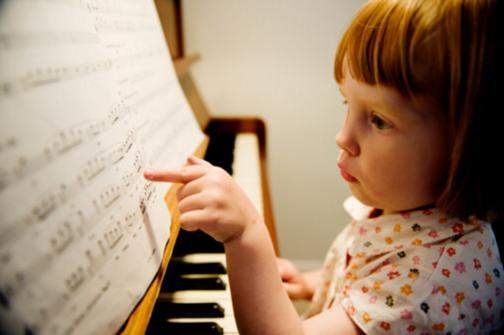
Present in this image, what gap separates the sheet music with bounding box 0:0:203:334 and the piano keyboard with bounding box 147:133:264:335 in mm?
129

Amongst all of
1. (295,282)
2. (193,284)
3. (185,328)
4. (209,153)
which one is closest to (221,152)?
(209,153)

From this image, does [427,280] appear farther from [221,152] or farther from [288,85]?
[288,85]

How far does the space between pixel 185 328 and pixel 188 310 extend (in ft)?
0.13

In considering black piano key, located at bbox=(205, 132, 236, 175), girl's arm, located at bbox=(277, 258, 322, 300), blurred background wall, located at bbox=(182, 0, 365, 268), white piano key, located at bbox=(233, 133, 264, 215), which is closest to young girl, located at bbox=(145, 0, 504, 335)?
girl's arm, located at bbox=(277, 258, 322, 300)

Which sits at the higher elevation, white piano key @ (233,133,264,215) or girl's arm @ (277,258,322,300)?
white piano key @ (233,133,264,215)

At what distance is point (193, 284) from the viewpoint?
0.62 metres

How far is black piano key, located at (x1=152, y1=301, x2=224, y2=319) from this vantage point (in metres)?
0.56

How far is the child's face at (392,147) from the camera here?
0.50 m

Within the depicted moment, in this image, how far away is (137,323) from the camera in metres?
0.40

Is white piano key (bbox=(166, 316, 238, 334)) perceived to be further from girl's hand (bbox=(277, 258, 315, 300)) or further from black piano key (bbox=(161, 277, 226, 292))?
girl's hand (bbox=(277, 258, 315, 300))

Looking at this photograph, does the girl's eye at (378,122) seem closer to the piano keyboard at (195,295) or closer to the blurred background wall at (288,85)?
the piano keyboard at (195,295)

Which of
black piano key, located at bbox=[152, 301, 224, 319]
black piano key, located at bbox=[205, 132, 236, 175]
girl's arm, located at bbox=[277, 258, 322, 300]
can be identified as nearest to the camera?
black piano key, located at bbox=[152, 301, 224, 319]

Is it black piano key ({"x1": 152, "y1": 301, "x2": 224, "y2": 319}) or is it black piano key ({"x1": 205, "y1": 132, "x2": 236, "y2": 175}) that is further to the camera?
black piano key ({"x1": 205, "y1": 132, "x2": 236, "y2": 175})

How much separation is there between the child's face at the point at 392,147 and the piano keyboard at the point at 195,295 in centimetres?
31
